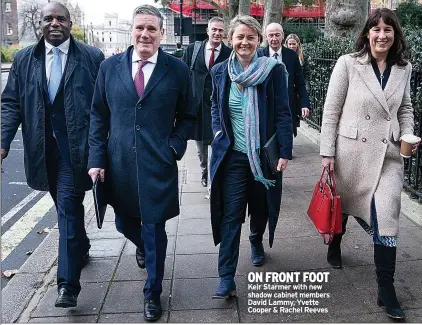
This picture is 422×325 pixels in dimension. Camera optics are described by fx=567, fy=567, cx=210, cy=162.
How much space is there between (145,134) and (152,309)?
1132 millimetres

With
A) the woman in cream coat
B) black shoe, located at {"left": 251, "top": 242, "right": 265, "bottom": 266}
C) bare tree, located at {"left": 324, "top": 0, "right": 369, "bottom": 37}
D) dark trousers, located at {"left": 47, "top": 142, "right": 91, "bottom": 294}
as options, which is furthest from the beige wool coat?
bare tree, located at {"left": 324, "top": 0, "right": 369, "bottom": 37}

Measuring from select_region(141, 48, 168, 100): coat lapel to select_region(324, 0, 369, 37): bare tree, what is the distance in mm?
8119

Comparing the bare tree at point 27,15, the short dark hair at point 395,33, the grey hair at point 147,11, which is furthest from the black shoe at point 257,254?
the bare tree at point 27,15

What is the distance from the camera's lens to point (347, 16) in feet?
36.4

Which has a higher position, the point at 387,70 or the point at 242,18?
the point at 242,18

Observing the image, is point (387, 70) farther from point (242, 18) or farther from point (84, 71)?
point (84, 71)

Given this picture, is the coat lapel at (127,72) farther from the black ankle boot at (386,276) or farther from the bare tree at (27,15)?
the bare tree at (27,15)

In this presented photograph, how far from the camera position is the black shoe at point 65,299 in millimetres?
3725

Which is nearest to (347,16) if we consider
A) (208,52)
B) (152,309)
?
(208,52)

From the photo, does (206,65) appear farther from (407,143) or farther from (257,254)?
(407,143)

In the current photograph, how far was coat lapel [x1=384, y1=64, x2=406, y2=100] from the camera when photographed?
3.78 m

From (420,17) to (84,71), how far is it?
1922 centimetres

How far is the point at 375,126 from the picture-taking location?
12.5 ft

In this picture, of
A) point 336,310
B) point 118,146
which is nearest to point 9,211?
point 118,146
